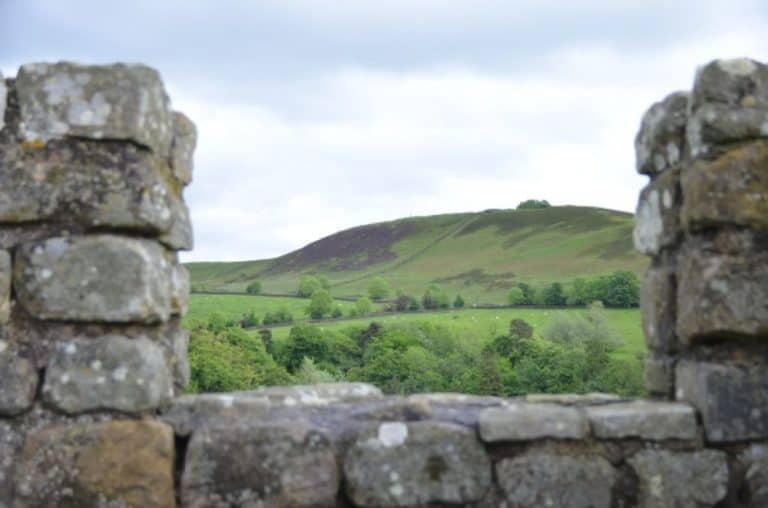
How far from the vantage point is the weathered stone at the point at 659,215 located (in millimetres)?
3957

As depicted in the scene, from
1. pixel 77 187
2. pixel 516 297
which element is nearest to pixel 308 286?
pixel 516 297

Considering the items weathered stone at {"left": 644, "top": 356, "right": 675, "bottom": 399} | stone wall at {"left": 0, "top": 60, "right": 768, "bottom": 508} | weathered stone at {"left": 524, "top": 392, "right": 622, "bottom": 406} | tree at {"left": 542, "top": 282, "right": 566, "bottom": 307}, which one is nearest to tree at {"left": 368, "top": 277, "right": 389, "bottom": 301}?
tree at {"left": 542, "top": 282, "right": 566, "bottom": 307}

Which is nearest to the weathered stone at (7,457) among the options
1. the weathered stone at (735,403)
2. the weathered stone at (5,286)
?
the weathered stone at (5,286)

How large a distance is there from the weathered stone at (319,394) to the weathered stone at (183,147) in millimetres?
1157

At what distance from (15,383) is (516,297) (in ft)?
132

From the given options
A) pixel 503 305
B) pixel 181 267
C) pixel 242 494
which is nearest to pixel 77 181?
pixel 181 267

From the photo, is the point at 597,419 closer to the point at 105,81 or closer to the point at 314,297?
the point at 105,81

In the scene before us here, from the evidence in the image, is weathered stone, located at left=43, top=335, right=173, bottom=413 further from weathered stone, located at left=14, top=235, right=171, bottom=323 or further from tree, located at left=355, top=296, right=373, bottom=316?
tree, located at left=355, top=296, right=373, bottom=316

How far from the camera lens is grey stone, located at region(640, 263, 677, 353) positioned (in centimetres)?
396

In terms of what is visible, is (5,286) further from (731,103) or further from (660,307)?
(731,103)

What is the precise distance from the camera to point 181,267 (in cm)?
409

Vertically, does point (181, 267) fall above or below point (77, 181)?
below

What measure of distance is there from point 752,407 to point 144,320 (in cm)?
274

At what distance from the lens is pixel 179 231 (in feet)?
13.1
